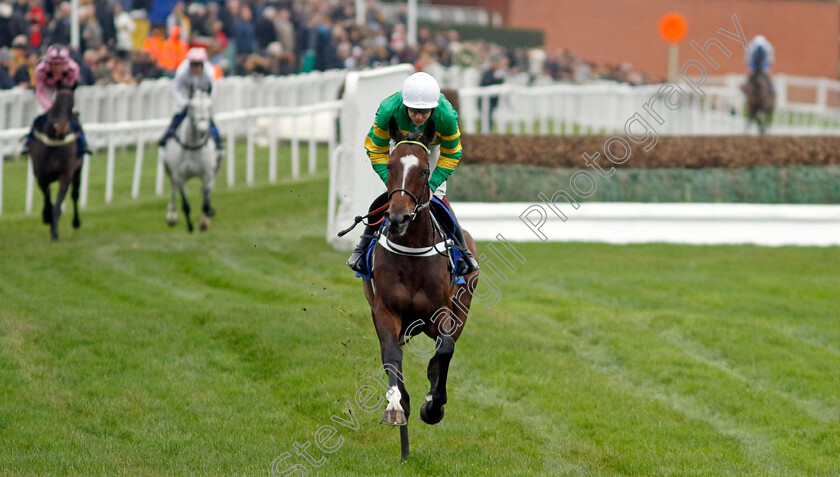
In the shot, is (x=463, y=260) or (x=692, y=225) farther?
(x=692, y=225)

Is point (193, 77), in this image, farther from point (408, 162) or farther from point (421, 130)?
point (408, 162)

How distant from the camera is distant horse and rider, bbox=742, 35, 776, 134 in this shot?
23.6m

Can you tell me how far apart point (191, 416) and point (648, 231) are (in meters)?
8.41

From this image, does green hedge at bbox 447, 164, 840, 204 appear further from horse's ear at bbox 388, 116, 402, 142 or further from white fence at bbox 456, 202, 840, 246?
horse's ear at bbox 388, 116, 402, 142

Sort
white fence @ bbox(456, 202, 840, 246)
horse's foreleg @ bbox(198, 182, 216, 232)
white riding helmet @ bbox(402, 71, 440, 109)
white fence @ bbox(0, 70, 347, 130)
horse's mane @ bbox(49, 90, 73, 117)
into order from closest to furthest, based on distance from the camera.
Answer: white riding helmet @ bbox(402, 71, 440, 109) → horse's mane @ bbox(49, 90, 73, 117) → white fence @ bbox(456, 202, 840, 246) → horse's foreleg @ bbox(198, 182, 216, 232) → white fence @ bbox(0, 70, 347, 130)

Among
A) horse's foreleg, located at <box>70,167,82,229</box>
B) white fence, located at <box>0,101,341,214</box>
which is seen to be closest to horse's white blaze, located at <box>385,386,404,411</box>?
horse's foreleg, located at <box>70,167,82,229</box>

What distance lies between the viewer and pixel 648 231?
1437cm

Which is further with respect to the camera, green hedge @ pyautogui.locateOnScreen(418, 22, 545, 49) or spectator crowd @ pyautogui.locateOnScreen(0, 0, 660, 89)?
green hedge @ pyautogui.locateOnScreen(418, 22, 545, 49)

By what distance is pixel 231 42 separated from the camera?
23.7 metres

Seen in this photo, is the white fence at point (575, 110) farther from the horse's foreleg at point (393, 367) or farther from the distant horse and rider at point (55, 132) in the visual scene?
the horse's foreleg at point (393, 367)

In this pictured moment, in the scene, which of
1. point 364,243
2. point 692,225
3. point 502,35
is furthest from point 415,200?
point 502,35

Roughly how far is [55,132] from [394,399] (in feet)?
28.2

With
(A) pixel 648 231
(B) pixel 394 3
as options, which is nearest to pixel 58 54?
(A) pixel 648 231

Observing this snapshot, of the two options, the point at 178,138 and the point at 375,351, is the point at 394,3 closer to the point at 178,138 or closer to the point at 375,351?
the point at 178,138
